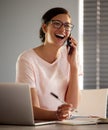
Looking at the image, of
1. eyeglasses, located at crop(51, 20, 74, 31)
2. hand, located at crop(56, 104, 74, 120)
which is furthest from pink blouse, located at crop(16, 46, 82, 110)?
hand, located at crop(56, 104, 74, 120)

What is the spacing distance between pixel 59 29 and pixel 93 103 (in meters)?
0.66

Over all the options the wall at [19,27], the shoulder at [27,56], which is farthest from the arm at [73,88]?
the wall at [19,27]

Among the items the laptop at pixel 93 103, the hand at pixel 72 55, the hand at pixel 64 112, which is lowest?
the laptop at pixel 93 103

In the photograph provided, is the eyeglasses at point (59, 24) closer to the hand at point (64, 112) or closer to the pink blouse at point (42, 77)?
the pink blouse at point (42, 77)

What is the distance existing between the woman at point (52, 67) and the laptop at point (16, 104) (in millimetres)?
550

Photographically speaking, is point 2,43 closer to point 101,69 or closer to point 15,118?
point 101,69

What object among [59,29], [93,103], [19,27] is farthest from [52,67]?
[19,27]

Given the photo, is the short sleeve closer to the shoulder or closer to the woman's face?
the shoulder

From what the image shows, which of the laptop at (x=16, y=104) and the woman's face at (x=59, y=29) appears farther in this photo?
the woman's face at (x=59, y=29)

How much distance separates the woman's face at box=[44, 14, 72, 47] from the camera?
7.57 ft

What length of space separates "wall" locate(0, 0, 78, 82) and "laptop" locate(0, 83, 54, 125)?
197cm

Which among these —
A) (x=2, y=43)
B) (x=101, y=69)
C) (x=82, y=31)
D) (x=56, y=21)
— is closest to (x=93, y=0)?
(x=82, y=31)

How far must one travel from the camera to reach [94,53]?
11.9 feet

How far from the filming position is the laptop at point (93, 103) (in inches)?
101
